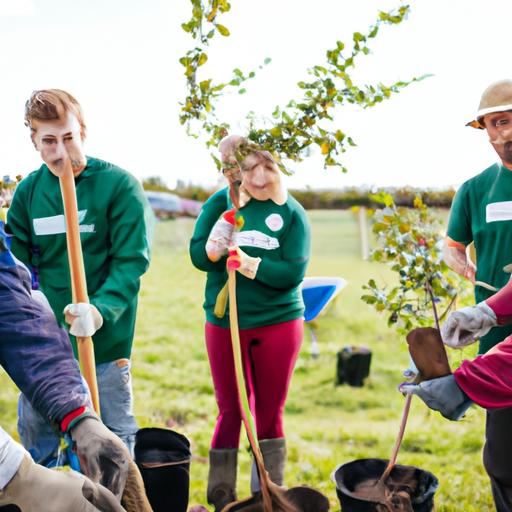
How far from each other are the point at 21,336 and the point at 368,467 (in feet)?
5.54

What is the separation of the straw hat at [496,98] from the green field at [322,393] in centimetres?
149

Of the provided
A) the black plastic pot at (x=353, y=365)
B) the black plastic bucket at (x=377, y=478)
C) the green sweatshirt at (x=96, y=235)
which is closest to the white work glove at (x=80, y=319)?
the green sweatshirt at (x=96, y=235)

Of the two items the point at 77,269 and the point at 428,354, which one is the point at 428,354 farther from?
the point at 77,269

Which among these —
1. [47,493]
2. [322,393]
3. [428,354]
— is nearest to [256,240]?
[428,354]

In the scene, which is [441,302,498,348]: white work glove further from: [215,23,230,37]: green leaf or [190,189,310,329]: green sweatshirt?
[215,23,230,37]: green leaf

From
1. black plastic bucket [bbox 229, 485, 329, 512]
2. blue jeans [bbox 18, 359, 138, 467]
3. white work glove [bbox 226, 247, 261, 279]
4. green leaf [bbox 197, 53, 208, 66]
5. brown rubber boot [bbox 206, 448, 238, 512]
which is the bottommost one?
brown rubber boot [bbox 206, 448, 238, 512]

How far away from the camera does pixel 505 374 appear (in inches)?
94.9

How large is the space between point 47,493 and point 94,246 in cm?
144

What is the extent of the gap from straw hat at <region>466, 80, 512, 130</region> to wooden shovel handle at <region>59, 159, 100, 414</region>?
1.61 metres

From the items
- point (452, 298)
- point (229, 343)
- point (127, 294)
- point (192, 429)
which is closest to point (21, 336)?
point (127, 294)

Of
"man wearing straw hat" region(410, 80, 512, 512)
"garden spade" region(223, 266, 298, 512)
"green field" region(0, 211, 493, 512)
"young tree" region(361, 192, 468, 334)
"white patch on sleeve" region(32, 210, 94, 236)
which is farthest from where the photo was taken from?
"green field" region(0, 211, 493, 512)

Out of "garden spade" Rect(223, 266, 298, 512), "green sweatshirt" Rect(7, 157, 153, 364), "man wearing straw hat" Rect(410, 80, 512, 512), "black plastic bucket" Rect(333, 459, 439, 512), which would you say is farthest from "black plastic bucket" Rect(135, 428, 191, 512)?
"man wearing straw hat" Rect(410, 80, 512, 512)

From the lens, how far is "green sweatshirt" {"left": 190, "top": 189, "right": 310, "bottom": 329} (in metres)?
3.19

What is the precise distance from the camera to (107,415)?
328 centimetres
